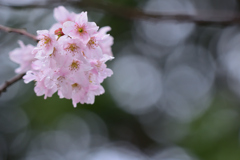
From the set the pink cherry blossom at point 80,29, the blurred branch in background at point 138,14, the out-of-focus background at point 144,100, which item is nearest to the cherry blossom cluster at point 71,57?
the pink cherry blossom at point 80,29

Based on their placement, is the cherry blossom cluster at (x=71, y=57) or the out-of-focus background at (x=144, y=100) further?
the out-of-focus background at (x=144, y=100)

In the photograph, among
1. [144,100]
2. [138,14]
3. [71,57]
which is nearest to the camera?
[71,57]

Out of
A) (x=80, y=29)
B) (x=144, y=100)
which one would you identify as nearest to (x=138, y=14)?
(x=80, y=29)

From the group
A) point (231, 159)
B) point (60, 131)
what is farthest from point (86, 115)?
point (231, 159)

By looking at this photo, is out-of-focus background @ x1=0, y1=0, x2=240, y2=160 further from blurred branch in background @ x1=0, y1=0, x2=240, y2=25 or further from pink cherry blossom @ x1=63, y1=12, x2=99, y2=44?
pink cherry blossom @ x1=63, y1=12, x2=99, y2=44

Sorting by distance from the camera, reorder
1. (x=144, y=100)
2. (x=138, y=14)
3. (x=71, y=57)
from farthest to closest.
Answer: (x=144, y=100) < (x=138, y=14) < (x=71, y=57)

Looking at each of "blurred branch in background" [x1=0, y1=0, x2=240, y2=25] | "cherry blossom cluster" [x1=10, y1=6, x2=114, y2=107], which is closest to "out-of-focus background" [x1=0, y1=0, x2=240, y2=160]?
"blurred branch in background" [x1=0, y1=0, x2=240, y2=25]

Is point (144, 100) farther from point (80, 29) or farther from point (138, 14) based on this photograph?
point (80, 29)

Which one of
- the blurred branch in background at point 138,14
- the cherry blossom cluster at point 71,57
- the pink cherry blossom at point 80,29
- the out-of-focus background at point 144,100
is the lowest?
the cherry blossom cluster at point 71,57

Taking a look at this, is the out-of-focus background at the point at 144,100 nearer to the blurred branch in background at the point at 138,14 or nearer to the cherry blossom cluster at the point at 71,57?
the blurred branch in background at the point at 138,14
